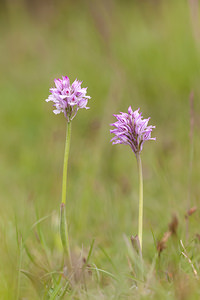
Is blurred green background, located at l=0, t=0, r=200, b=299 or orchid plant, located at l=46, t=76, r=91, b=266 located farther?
blurred green background, located at l=0, t=0, r=200, b=299

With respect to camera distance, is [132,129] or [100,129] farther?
[100,129]

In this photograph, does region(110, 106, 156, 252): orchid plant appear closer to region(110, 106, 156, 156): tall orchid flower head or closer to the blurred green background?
region(110, 106, 156, 156): tall orchid flower head

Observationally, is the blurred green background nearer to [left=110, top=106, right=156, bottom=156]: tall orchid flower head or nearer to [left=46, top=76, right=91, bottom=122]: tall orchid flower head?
[left=110, top=106, right=156, bottom=156]: tall orchid flower head

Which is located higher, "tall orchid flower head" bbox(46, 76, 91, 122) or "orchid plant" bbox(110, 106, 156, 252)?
"tall orchid flower head" bbox(46, 76, 91, 122)

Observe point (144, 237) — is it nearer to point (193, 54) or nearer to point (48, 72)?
point (193, 54)

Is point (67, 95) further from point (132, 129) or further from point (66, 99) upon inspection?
point (132, 129)

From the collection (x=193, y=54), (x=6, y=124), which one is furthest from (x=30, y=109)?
(x=193, y=54)

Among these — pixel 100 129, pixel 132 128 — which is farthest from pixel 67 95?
pixel 100 129

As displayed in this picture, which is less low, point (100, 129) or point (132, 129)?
point (100, 129)

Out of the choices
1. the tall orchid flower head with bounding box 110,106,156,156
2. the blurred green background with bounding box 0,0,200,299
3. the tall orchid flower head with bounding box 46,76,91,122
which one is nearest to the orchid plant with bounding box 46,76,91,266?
the tall orchid flower head with bounding box 46,76,91,122
